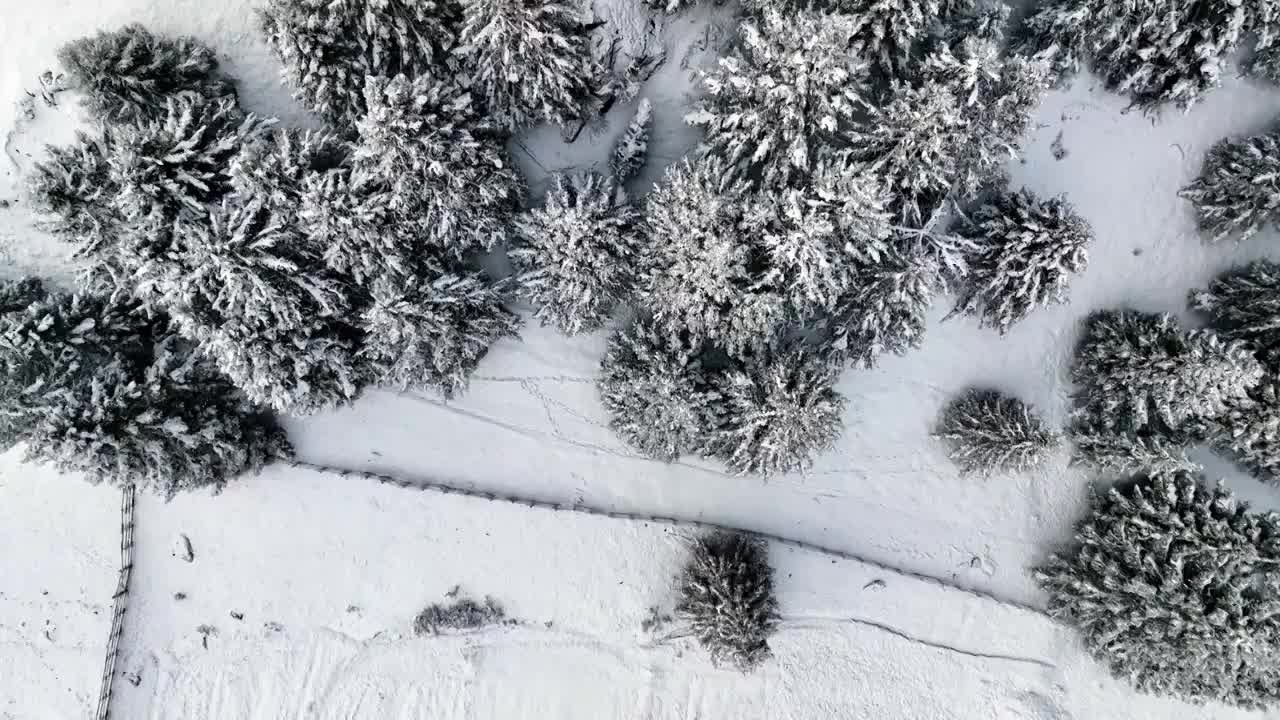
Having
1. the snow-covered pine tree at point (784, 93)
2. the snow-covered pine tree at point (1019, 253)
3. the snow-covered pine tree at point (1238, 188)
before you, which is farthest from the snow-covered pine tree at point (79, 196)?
the snow-covered pine tree at point (1238, 188)

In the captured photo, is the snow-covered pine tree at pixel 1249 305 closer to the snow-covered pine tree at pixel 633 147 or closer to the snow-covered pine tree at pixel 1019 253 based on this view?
the snow-covered pine tree at pixel 1019 253

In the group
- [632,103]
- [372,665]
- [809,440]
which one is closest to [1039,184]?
[809,440]

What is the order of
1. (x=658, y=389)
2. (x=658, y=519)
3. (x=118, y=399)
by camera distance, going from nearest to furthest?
1. (x=118, y=399)
2. (x=658, y=389)
3. (x=658, y=519)

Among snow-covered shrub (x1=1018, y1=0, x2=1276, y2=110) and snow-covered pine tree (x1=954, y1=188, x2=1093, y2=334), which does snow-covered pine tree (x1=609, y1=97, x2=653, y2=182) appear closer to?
snow-covered pine tree (x1=954, y1=188, x2=1093, y2=334)

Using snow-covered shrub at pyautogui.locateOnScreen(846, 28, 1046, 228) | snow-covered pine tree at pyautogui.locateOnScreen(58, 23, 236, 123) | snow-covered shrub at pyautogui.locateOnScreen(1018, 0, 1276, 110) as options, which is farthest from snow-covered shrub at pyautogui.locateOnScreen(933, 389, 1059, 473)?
snow-covered pine tree at pyautogui.locateOnScreen(58, 23, 236, 123)

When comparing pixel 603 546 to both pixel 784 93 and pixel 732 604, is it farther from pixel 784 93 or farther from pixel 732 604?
pixel 784 93

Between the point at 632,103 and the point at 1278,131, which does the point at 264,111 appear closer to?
the point at 632,103

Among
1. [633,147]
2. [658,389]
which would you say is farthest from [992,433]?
[633,147]
